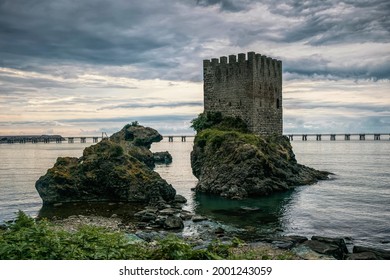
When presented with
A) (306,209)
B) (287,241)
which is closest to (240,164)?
(306,209)

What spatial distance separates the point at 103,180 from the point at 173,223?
14.8m

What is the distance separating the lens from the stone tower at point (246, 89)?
1829 inches

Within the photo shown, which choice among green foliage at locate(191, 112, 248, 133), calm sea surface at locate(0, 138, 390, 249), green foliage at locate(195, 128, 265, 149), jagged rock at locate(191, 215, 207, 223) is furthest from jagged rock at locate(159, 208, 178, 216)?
green foliage at locate(191, 112, 248, 133)

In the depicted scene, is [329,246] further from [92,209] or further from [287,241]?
[92,209]

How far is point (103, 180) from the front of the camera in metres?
39.0

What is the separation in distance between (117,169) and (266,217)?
1578cm

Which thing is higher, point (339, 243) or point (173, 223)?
point (339, 243)

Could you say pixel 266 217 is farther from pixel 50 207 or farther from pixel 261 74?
pixel 261 74

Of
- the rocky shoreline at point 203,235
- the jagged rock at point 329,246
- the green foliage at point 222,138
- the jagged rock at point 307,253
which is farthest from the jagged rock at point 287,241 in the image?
the green foliage at point 222,138

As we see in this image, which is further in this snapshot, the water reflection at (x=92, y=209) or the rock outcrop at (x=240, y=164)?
the rock outcrop at (x=240, y=164)

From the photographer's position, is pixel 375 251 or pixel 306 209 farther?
pixel 306 209

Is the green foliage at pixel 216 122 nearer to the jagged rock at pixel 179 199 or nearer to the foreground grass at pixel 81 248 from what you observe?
the jagged rock at pixel 179 199

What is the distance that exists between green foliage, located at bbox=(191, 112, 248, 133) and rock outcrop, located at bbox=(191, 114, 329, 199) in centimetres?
39
